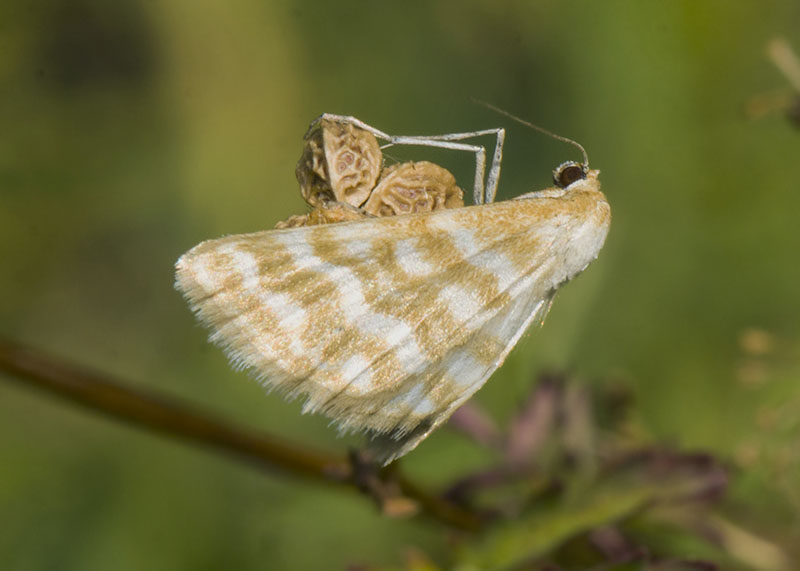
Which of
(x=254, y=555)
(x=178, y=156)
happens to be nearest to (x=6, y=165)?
(x=178, y=156)

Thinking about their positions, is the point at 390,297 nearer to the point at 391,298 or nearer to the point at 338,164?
the point at 391,298

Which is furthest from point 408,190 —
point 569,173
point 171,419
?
point 171,419

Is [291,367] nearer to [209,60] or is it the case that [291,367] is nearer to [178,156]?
[178,156]

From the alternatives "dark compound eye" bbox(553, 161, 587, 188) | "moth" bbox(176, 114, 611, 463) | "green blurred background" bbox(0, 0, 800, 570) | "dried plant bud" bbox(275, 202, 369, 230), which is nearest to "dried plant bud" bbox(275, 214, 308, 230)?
"dried plant bud" bbox(275, 202, 369, 230)

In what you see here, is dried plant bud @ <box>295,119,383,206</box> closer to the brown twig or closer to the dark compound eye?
the dark compound eye

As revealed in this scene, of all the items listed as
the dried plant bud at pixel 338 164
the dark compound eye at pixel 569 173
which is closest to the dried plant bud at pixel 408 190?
the dried plant bud at pixel 338 164

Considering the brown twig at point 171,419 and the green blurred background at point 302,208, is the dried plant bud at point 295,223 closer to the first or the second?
the brown twig at point 171,419
